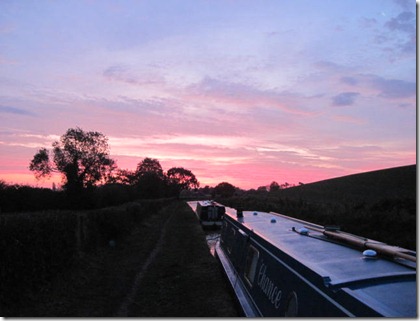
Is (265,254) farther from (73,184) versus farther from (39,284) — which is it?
(73,184)

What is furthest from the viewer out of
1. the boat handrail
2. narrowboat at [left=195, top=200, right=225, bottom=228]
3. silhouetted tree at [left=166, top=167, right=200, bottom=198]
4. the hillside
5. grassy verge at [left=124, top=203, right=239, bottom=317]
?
silhouetted tree at [left=166, top=167, right=200, bottom=198]

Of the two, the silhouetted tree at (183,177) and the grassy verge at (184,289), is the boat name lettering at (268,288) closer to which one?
the grassy verge at (184,289)

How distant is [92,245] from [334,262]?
9618 millimetres

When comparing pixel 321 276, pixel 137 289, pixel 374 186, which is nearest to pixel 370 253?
pixel 321 276

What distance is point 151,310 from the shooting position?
7391mm

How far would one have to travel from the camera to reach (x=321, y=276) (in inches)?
133

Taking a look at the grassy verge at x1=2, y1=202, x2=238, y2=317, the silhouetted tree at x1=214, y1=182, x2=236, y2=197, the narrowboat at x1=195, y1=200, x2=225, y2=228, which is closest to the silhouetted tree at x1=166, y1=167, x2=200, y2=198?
the silhouetted tree at x1=214, y1=182, x2=236, y2=197

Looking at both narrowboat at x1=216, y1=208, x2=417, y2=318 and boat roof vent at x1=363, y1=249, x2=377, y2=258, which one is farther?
boat roof vent at x1=363, y1=249, x2=377, y2=258

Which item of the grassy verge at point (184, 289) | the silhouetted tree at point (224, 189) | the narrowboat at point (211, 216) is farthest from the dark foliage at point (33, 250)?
the silhouetted tree at point (224, 189)

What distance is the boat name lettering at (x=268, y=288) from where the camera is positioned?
4525 millimetres

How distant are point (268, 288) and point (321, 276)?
170cm

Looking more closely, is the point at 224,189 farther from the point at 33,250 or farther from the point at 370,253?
the point at 370,253

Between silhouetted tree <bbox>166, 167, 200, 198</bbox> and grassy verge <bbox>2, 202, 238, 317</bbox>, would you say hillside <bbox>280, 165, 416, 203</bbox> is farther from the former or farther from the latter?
silhouetted tree <bbox>166, 167, 200, 198</bbox>

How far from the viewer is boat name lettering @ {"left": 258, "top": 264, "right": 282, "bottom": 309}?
453 cm
